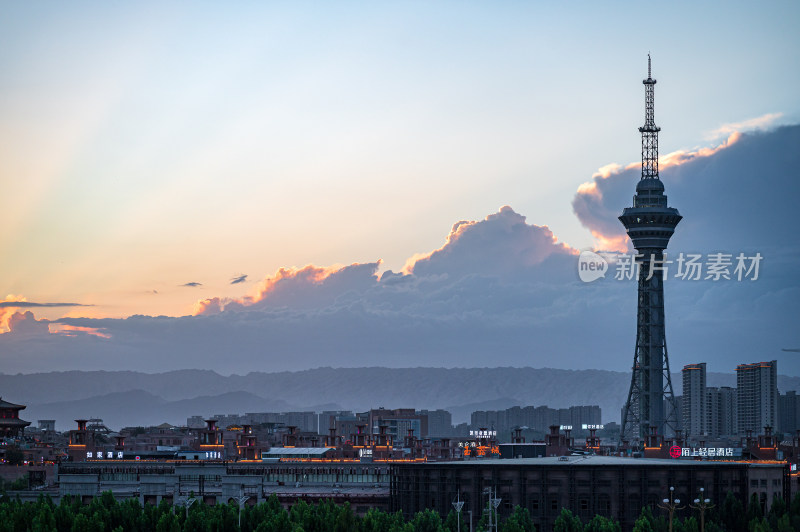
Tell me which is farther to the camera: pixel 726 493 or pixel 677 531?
pixel 726 493

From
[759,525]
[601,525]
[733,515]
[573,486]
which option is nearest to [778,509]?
[733,515]

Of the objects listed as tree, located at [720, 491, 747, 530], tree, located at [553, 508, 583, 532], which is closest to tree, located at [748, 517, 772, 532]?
tree, located at [720, 491, 747, 530]

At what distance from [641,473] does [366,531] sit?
146 ft

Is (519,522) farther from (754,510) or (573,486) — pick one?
(754,510)

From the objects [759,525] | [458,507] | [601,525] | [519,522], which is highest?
[458,507]

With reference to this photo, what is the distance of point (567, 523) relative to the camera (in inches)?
6457

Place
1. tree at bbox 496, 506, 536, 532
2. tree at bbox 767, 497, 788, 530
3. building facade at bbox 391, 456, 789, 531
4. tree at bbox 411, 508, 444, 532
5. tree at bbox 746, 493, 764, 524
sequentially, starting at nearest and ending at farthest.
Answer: tree at bbox 496, 506, 536, 532
tree at bbox 411, 508, 444, 532
tree at bbox 746, 493, 764, 524
tree at bbox 767, 497, 788, 530
building facade at bbox 391, 456, 789, 531

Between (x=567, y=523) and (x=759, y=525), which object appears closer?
(x=759, y=525)

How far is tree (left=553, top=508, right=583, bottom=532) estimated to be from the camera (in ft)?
530

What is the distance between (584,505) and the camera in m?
179

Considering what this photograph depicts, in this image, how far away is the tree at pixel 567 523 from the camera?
16162 centimetres

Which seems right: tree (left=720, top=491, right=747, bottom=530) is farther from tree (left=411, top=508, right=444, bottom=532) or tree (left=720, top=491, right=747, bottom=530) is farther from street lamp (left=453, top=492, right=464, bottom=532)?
tree (left=411, top=508, right=444, bottom=532)

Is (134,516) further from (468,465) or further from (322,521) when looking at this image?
(468,465)

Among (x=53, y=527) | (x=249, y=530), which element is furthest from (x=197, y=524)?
(x=53, y=527)
